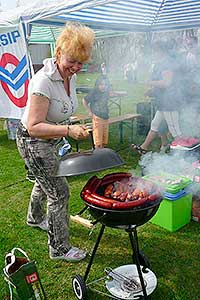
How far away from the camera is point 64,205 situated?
8.95 ft

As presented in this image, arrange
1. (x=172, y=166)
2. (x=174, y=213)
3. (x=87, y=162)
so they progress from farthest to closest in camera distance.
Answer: (x=172, y=166)
(x=174, y=213)
(x=87, y=162)

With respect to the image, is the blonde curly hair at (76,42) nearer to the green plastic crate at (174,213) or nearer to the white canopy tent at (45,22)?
the green plastic crate at (174,213)

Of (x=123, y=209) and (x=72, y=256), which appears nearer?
(x=123, y=209)

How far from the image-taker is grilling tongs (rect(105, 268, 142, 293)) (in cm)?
238

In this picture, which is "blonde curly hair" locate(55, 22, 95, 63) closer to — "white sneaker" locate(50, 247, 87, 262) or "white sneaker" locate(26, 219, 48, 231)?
"white sneaker" locate(50, 247, 87, 262)

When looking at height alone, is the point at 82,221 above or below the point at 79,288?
below

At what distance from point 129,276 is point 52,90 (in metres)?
1.51

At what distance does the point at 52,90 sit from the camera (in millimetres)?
2340

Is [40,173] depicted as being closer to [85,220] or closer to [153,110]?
[85,220]

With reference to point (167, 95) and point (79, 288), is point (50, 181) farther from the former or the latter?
point (167, 95)

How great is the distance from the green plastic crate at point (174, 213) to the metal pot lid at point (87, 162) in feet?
4.68

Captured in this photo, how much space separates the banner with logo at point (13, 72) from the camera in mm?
4977

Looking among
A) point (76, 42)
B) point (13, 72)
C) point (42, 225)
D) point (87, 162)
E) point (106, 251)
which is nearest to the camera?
point (87, 162)

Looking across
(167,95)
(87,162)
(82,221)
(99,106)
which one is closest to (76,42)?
(87,162)
